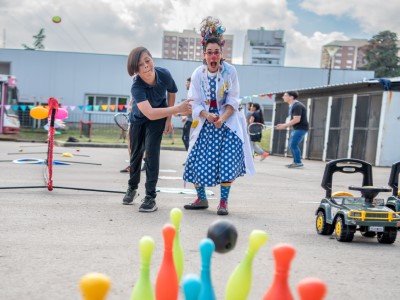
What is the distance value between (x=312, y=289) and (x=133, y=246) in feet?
7.30

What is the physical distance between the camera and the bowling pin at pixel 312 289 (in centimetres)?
139

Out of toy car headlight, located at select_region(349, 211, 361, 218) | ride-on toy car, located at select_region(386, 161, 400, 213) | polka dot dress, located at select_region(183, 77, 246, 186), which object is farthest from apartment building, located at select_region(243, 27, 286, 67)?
toy car headlight, located at select_region(349, 211, 361, 218)

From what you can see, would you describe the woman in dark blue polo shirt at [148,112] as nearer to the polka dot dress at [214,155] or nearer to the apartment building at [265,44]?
the polka dot dress at [214,155]

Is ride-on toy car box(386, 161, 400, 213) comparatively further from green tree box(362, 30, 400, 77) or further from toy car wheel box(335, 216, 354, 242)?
green tree box(362, 30, 400, 77)

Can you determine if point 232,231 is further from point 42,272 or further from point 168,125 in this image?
point 168,125

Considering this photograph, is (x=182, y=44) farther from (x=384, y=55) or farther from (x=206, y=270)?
(x=206, y=270)

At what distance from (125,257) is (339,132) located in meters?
16.0

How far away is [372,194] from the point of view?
4.02 meters

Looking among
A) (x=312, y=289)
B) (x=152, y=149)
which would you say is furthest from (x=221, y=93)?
(x=312, y=289)

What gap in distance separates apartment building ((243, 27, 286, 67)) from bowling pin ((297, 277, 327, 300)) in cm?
11259

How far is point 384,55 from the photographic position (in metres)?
57.8

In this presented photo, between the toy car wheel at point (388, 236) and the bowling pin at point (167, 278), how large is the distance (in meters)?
2.49

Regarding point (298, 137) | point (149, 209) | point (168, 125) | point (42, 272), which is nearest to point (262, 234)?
point (42, 272)

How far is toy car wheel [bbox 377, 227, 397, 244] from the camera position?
3918mm
